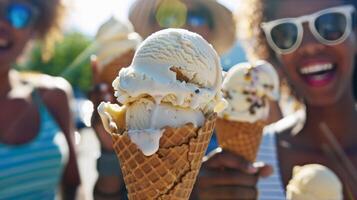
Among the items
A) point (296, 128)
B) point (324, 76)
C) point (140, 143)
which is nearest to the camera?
point (140, 143)

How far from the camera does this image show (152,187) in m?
1.26

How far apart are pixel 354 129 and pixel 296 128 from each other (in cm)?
25

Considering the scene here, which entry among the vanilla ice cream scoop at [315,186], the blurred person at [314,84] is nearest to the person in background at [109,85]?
the blurred person at [314,84]

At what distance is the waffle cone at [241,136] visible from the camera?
220cm

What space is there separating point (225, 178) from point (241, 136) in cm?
20

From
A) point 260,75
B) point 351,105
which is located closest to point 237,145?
point 260,75

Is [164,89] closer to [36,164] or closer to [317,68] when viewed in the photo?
[317,68]

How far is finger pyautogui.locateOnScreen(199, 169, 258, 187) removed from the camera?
6.82 feet

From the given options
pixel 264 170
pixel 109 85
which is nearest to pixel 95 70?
Result: pixel 109 85

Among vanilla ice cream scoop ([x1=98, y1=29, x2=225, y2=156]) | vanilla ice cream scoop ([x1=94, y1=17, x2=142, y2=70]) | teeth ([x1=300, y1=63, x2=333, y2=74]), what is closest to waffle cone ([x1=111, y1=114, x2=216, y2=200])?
vanilla ice cream scoop ([x1=98, y1=29, x2=225, y2=156])

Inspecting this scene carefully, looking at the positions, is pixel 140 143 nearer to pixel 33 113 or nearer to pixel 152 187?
pixel 152 187

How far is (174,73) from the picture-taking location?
127 centimetres

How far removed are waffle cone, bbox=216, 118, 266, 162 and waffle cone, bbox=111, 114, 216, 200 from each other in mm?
922

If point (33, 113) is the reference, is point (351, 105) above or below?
above
